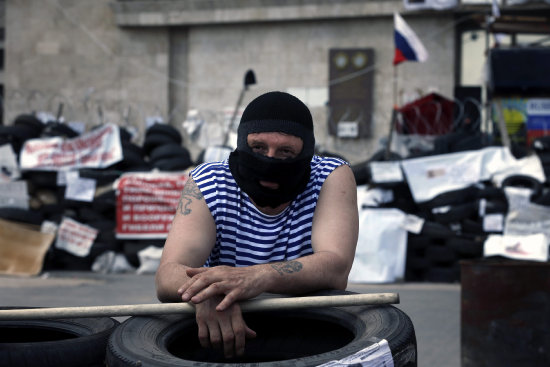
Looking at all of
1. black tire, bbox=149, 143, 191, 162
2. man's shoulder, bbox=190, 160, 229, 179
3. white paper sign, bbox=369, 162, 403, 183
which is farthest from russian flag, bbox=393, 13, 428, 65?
man's shoulder, bbox=190, 160, 229, 179

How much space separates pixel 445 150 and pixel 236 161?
8.71 metres

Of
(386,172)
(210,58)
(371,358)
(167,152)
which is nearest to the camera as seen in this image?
(371,358)

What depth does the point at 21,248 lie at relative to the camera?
10.5 metres

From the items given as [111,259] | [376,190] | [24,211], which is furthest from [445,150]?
[24,211]

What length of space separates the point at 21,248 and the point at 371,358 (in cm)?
927

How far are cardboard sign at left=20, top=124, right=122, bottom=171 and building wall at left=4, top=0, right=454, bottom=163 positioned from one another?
31.9 feet

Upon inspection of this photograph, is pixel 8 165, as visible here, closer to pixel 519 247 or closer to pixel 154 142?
pixel 154 142

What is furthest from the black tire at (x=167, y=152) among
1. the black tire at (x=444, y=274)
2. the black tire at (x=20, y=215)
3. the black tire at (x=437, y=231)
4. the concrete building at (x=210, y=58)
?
the concrete building at (x=210, y=58)

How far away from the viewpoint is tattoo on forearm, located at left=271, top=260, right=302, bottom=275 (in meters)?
2.40

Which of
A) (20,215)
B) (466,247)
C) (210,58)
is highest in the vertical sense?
(210,58)

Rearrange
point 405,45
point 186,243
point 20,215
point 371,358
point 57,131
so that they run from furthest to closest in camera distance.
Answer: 1. point 57,131
2. point 405,45
3. point 20,215
4. point 186,243
5. point 371,358

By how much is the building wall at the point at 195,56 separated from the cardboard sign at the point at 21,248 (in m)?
10.7

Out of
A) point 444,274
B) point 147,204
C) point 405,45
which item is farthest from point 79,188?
point 405,45

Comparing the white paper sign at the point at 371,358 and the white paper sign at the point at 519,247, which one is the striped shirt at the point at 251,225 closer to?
the white paper sign at the point at 371,358
